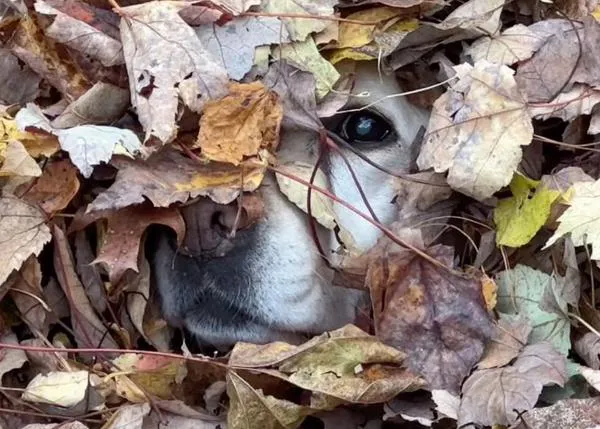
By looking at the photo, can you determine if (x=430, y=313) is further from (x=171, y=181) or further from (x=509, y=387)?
(x=171, y=181)

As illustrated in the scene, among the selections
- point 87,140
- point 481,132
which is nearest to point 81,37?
point 87,140

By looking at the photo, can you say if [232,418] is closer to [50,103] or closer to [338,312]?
[338,312]

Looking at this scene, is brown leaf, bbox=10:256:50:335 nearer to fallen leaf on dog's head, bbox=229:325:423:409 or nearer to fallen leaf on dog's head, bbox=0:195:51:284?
fallen leaf on dog's head, bbox=0:195:51:284

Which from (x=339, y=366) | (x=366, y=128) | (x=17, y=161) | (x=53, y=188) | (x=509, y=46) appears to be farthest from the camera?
(x=366, y=128)

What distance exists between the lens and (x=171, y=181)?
2477 mm

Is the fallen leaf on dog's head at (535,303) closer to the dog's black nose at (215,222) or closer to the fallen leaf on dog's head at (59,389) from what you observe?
the dog's black nose at (215,222)

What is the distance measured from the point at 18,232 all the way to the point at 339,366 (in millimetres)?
764

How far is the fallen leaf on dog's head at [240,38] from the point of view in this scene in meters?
2.63

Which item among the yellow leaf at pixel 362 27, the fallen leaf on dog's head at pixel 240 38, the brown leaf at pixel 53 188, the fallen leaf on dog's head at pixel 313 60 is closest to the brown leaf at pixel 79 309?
the brown leaf at pixel 53 188

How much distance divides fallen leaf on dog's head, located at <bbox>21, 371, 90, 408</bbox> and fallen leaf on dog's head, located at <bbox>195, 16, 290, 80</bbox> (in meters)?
0.75

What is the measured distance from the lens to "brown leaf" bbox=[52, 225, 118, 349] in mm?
2629

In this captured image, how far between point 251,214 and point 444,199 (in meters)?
0.46

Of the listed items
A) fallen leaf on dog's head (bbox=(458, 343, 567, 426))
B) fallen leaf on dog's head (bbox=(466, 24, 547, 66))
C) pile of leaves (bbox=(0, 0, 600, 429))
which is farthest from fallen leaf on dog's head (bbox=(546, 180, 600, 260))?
fallen leaf on dog's head (bbox=(466, 24, 547, 66))

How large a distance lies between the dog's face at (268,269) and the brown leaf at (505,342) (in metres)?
0.38
